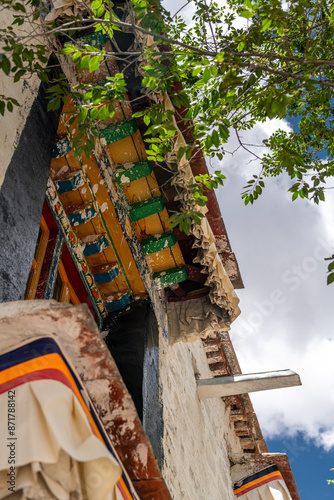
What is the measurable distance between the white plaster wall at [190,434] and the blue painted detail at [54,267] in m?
1.52

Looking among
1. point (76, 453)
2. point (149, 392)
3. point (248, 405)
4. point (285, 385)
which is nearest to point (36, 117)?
point (76, 453)

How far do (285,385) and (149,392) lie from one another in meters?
2.33

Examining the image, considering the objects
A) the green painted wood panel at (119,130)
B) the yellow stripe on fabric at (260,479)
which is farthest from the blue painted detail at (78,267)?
Result: the yellow stripe on fabric at (260,479)

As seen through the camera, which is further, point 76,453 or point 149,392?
point 149,392

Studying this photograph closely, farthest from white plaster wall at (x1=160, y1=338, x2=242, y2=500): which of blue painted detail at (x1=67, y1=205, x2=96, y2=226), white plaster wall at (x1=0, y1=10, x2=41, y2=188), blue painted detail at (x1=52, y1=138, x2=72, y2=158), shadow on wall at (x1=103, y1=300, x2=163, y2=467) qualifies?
white plaster wall at (x1=0, y1=10, x2=41, y2=188)

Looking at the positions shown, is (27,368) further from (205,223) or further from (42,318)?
(205,223)

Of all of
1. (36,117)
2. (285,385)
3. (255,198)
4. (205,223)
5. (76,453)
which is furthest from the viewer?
(285,385)

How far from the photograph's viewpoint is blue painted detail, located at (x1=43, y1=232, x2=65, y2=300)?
2.74 m

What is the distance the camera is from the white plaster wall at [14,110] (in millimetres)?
2026

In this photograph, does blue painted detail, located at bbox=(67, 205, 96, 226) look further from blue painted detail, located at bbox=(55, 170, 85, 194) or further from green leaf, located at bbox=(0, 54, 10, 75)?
green leaf, located at bbox=(0, 54, 10, 75)

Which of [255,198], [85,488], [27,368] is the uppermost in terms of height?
[255,198]

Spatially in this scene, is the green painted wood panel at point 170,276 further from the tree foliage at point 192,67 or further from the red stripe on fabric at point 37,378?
the red stripe on fabric at point 37,378

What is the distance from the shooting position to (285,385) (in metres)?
5.07

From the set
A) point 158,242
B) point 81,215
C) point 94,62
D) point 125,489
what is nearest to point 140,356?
point 158,242
